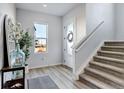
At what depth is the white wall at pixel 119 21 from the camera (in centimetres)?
513

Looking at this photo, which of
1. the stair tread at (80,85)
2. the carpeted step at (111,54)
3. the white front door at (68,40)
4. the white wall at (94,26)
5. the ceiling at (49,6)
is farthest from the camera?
the white front door at (68,40)

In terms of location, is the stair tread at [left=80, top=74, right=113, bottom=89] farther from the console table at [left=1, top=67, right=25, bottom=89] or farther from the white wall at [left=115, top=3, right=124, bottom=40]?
the white wall at [left=115, top=3, right=124, bottom=40]

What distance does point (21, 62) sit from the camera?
2059mm

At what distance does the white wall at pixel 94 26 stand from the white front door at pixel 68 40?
A: 1.03 metres

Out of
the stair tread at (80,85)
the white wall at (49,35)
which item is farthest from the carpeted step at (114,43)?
the white wall at (49,35)

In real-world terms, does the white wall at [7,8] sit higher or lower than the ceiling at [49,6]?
lower

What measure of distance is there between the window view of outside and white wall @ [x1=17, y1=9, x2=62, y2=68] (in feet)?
0.66

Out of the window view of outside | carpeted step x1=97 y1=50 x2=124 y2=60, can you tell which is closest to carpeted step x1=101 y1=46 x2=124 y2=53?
carpeted step x1=97 y1=50 x2=124 y2=60

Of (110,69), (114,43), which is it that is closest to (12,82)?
(110,69)

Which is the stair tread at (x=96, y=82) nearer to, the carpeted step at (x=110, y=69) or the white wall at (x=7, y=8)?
the carpeted step at (x=110, y=69)

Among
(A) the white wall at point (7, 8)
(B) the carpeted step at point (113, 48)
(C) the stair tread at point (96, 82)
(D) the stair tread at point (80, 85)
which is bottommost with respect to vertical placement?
(D) the stair tread at point (80, 85)

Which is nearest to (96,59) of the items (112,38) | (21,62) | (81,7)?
(112,38)

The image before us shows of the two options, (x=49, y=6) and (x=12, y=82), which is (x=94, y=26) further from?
(x=12, y=82)

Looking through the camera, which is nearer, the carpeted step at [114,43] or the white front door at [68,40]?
the carpeted step at [114,43]
